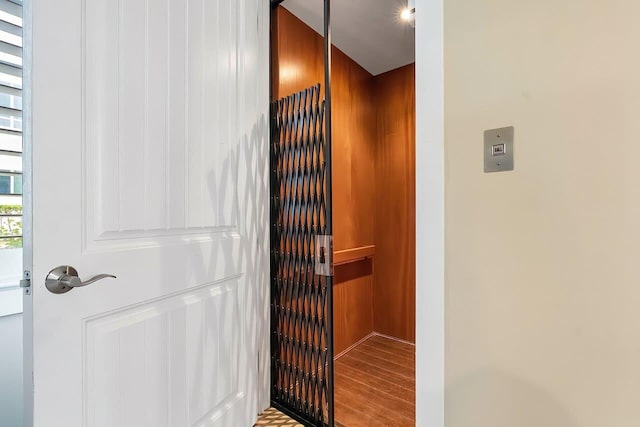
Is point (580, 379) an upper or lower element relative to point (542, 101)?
lower

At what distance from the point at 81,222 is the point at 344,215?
6.04ft

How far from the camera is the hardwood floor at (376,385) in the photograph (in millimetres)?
1566

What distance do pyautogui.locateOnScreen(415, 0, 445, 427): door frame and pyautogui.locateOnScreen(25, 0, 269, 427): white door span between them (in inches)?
31.7

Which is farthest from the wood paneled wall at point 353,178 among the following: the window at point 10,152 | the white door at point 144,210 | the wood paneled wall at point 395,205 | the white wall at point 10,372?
the white wall at point 10,372

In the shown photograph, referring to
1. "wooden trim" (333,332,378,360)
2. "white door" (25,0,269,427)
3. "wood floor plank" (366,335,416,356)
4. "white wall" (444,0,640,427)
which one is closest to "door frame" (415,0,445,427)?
"white wall" (444,0,640,427)

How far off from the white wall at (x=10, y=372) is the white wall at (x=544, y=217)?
4.18 feet

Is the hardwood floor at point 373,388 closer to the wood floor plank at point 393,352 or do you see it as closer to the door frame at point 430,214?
the wood floor plank at point 393,352

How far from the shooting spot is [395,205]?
264 centimetres

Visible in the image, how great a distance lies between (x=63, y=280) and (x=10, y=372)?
1.38 ft

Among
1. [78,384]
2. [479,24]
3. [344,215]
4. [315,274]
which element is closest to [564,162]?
[479,24]

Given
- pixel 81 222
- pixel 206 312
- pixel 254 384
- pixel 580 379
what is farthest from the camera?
pixel 254 384

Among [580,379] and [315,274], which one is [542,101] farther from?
[315,274]

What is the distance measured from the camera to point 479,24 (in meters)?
0.79

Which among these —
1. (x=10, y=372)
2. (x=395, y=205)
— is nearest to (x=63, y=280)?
(x=10, y=372)
